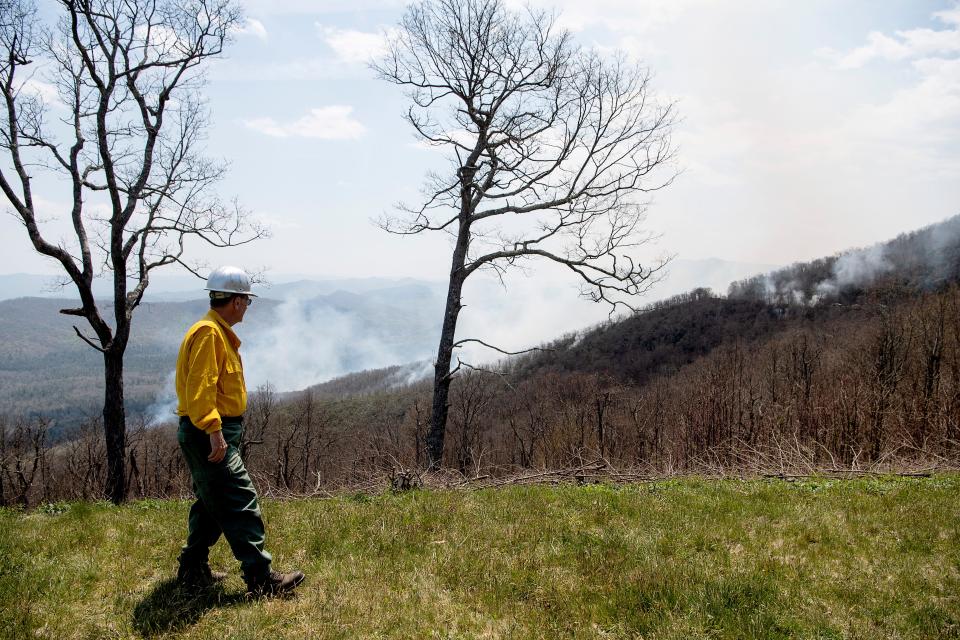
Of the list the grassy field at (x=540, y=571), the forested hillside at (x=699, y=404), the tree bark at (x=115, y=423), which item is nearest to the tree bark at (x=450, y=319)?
the forested hillside at (x=699, y=404)

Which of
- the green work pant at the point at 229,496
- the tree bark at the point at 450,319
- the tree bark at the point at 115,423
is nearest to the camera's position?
the green work pant at the point at 229,496

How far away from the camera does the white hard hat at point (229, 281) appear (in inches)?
198

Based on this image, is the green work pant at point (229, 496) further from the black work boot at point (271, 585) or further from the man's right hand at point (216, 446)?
the man's right hand at point (216, 446)

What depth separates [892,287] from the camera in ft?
355

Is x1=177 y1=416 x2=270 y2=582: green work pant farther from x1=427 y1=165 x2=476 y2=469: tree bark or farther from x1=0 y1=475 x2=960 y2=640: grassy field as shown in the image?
x1=427 y1=165 x2=476 y2=469: tree bark

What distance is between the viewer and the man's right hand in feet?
15.2

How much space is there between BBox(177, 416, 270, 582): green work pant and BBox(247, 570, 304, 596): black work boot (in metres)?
0.04

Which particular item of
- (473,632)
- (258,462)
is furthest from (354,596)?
(258,462)

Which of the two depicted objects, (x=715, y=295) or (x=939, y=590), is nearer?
(x=939, y=590)

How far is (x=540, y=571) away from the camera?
16.9ft

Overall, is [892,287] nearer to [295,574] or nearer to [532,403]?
[532,403]

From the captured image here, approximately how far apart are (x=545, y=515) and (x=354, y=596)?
272 cm

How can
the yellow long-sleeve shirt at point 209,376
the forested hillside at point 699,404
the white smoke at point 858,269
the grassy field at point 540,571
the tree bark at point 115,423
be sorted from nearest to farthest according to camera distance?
the grassy field at point 540,571, the yellow long-sleeve shirt at point 209,376, the tree bark at point 115,423, the forested hillside at point 699,404, the white smoke at point 858,269

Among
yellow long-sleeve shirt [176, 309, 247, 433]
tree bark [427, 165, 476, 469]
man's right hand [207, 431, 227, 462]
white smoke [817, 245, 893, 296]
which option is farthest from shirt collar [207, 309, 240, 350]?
white smoke [817, 245, 893, 296]
